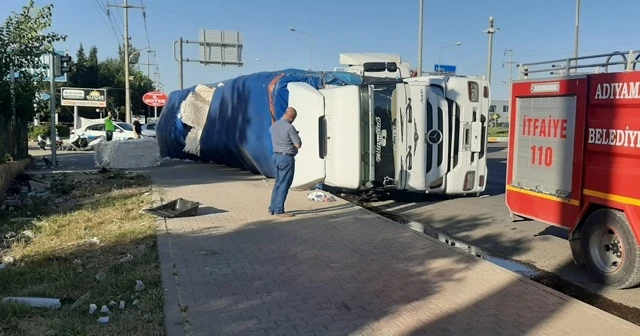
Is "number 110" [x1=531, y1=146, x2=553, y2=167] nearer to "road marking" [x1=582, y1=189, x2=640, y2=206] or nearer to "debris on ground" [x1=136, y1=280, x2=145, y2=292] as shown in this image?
"road marking" [x1=582, y1=189, x2=640, y2=206]

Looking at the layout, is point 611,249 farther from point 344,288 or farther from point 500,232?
point 344,288

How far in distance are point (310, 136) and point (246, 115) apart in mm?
4095

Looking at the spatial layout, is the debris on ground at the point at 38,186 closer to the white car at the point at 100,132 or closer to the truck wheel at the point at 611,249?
the truck wheel at the point at 611,249

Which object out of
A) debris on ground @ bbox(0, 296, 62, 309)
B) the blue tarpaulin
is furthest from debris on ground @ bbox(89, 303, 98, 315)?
the blue tarpaulin

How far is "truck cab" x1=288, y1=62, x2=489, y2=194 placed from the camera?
10.1 metres

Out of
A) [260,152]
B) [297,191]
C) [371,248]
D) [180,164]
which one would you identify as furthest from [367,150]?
[180,164]

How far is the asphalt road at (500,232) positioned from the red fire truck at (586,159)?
10.8 inches

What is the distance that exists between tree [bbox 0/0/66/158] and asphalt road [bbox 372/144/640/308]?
9.76 meters

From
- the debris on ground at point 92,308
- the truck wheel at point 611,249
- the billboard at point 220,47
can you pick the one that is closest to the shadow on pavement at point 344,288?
the debris on ground at point 92,308

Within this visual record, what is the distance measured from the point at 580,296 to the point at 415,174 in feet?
16.1

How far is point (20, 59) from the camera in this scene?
14133 mm

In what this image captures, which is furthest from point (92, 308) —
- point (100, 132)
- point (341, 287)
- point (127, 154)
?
point (100, 132)

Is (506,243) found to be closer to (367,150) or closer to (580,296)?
(580,296)

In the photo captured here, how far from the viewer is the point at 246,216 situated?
30.2 ft
